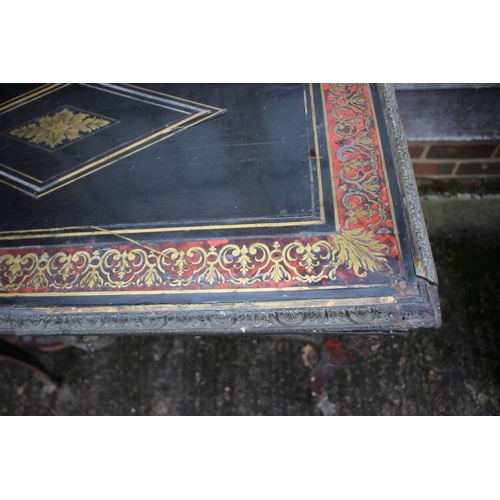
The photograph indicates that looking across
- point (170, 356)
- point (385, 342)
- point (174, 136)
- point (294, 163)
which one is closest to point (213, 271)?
point (294, 163)

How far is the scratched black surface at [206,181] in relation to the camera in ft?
4.99

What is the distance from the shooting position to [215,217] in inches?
59.3

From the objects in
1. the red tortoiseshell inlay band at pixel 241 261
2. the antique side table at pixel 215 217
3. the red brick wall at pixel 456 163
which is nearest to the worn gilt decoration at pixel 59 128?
the antique side table at pixel 215 217

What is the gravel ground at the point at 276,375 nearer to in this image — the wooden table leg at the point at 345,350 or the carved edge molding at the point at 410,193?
the wooden table leg at the point at 345,350

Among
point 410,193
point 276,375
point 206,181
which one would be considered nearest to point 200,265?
point 206,181

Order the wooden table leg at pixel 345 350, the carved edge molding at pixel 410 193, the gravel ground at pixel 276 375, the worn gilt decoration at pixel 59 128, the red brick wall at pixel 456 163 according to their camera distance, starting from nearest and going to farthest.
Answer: the carved edge molding at pixel 410 193, the wooden table leg at pixel 345 350, the worn gilt decoration at pixel 59 128, the gravel ground at pixel 276 375, the red brick wall at pixel 456 163

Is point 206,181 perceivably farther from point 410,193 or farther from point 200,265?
point 410,193

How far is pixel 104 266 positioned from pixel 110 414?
Result: 112 cm

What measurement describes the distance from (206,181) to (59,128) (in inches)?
27.9

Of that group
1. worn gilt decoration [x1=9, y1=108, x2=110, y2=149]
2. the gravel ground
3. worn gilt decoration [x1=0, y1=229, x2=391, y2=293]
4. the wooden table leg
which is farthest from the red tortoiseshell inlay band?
the gravel ground

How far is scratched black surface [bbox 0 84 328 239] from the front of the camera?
1521 mm

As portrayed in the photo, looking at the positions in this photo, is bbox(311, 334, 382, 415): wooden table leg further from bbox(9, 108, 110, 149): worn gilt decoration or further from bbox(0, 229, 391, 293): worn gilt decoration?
bbox(9, 108, 110, 149): worn gilt decoration

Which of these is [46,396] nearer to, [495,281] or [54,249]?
[54,249]

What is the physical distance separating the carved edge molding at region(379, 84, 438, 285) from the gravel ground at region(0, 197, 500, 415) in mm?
993
